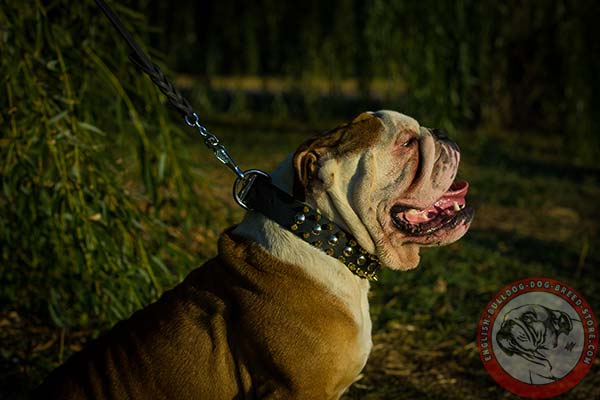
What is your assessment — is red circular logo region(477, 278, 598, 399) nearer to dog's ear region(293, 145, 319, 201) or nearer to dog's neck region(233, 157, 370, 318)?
dog's neck region(233, 157, 370, 318)

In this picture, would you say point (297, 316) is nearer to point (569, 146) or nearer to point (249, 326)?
point (249, 326)

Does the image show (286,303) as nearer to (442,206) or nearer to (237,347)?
(237,347)

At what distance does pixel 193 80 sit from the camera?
30.5ft

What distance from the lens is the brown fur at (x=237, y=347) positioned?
225 centimetres

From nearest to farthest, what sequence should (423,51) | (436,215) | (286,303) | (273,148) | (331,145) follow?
(286,303) < (331,145) < (436,215) < (423,51) < (273,148)

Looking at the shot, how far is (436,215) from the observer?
2.58 meters

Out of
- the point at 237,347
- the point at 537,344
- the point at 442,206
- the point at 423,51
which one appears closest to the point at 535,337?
the point at 537,344

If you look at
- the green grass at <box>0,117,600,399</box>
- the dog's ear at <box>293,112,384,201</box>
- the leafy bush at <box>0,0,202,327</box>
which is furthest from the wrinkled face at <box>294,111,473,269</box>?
the leafy bush at <box>0,0,202,327</box>

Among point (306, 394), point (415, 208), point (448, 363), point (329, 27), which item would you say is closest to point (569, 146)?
point (329, 27)

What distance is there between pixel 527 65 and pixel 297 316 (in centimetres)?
727

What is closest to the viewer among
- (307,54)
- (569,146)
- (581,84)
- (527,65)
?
(581,84)

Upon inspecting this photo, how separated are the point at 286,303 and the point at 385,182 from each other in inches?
20.1

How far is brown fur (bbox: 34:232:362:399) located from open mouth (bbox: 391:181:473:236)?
1.20ft

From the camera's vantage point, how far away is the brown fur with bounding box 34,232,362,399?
2.25m
